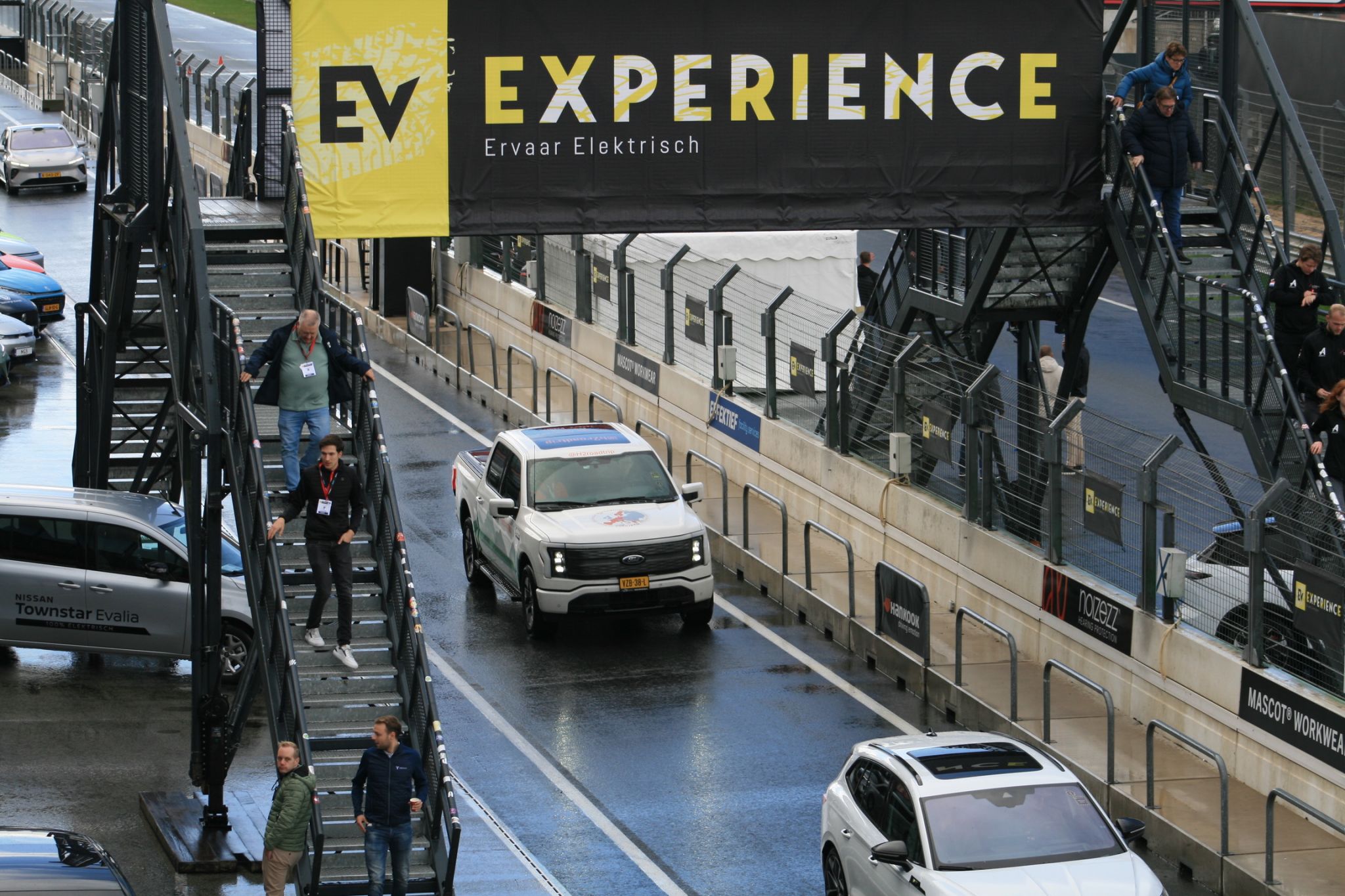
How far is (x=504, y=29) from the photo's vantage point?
74.2ft

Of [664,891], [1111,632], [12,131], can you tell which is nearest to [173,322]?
[664,891]

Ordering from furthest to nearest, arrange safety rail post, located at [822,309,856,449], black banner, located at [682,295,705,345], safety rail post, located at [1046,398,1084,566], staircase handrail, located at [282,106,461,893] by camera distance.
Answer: black banner, located at [682,295,705,345] < safety rail post, located at [822,309,856,449] < safety rail post, located at [1046,398,1084,566] < staircase handrail, located at [282,106,461,893]

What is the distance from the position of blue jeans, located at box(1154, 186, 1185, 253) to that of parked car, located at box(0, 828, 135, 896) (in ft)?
40.5

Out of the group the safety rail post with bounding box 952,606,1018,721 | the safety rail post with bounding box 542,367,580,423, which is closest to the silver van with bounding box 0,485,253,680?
the safety rail post with bounding box 952,606,1018,721

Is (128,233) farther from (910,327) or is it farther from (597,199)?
(910,327)

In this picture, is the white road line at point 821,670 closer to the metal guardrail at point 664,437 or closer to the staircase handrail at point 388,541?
the metal guardrail at point 664,437

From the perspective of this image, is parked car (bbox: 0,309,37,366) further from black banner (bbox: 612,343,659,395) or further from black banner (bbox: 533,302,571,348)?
black banner (bbox: 612,343,659,395)

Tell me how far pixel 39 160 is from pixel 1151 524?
135 ft

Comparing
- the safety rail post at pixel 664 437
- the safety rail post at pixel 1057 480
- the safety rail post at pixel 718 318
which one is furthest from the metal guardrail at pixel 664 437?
the safety rail post at pixel 1057 480

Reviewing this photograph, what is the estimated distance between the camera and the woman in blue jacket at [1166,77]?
21.2 meters

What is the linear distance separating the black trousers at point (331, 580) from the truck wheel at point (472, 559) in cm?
788

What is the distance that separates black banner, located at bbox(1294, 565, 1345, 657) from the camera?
1622cm

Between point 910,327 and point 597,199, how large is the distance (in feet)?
18.1

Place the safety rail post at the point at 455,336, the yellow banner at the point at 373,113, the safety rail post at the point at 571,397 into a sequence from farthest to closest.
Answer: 1. the safety rail post at the point at 455,336
2. the safety rail post at the point at 571,397
3. the yellow banner at the point at 373,113
